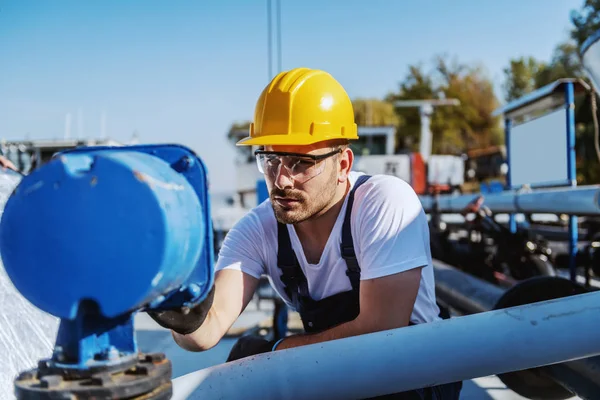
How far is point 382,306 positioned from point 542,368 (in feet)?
2.34

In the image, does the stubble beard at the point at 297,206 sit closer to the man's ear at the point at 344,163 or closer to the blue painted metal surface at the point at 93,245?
the man's ear at the point at 344,163

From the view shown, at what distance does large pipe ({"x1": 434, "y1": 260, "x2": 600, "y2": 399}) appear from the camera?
160 cm

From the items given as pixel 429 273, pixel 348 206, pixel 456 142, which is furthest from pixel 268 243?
pixel 456 142

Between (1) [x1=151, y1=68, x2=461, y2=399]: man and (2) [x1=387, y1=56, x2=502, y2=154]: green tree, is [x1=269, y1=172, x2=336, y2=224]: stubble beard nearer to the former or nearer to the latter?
(1) [x1=151, y1=68, x2=461, y2=399]: man

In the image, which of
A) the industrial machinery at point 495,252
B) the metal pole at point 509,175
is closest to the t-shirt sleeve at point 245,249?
the industrial machinery at point 495,252

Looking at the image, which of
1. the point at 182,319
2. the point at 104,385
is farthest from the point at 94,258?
the point at 182,319

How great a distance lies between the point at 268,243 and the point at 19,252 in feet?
3.97

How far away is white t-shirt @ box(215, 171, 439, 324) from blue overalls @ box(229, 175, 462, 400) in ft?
0.07

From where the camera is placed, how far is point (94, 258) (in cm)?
76

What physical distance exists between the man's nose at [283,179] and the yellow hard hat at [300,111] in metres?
0.08

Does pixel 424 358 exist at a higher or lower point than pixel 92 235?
lower

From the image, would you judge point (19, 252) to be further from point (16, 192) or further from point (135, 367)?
point (135, 367)

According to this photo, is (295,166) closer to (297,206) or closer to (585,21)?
(297,206)

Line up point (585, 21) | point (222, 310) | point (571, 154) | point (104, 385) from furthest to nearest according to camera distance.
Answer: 1. point (585, 21)
2. point (571, 154)
3. point (222, 310)
4. point (104, 385)
